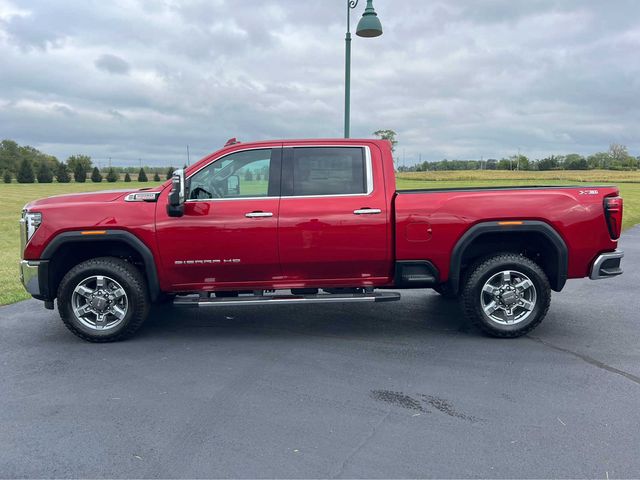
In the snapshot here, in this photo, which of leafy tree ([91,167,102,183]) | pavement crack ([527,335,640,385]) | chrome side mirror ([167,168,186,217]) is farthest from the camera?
leafy tree ([91,167,102,183])

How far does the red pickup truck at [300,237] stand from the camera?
5.13 m

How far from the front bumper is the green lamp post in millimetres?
6214

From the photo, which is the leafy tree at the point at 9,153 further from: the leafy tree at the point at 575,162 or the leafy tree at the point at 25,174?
the leafy tree at the point at 575,162

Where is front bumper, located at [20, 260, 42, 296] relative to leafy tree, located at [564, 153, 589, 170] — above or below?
below

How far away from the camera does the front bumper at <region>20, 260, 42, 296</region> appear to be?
16.9ft

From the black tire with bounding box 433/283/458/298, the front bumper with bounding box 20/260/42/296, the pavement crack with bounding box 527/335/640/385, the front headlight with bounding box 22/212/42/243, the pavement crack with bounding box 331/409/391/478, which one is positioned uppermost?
the front headlight with bounding box 22/212/42/243

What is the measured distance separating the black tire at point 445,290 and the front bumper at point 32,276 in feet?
13.5

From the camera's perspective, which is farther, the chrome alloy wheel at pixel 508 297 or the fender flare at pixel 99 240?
the chrome alloy wheel at pixel 508 297

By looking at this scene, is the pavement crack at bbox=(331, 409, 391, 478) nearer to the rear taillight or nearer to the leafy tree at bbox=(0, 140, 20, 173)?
the rear taillight

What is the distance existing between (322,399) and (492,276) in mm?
2409

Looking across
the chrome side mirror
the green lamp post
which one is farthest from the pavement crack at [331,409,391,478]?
the green lamp post

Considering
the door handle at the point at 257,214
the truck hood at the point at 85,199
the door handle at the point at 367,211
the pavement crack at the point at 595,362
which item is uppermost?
the truck hood at the point at 85,199

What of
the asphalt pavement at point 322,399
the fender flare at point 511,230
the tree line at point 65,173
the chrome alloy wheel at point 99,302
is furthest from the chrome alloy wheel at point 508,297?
the tree line at point 65,173

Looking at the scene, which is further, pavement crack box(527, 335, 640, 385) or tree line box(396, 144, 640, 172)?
tree line box(396, 144, 640, 172)
